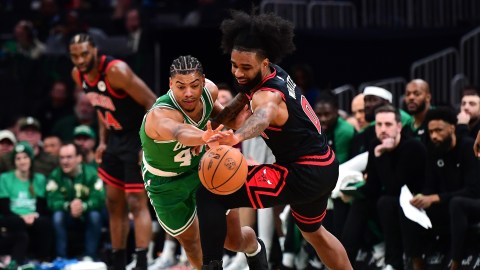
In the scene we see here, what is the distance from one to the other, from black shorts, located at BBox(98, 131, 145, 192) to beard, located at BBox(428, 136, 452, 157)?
2448 mm

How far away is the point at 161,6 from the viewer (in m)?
15.0

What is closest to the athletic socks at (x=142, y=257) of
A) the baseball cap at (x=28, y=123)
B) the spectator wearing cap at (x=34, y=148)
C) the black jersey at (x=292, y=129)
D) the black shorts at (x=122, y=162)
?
the black shorts at (x=122, y=162)

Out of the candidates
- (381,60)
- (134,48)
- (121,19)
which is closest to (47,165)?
(134,48)

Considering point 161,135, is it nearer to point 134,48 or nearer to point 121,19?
point 134,48

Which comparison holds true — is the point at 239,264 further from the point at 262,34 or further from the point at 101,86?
the point at 262,34

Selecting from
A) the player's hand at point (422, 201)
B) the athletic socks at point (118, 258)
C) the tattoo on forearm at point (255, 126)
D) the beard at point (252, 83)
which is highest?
the beard at point (252, 83)

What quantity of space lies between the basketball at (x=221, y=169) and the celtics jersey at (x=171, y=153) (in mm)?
787

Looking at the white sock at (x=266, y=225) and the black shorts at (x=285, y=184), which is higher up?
the black shorts at (x=285, y=184)

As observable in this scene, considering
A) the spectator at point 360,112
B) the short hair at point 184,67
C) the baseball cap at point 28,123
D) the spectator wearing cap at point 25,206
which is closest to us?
the short hair at point 184,67

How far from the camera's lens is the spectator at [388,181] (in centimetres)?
920

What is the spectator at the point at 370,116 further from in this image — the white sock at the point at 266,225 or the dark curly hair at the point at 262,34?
the dark curly hair at the point at 262,34

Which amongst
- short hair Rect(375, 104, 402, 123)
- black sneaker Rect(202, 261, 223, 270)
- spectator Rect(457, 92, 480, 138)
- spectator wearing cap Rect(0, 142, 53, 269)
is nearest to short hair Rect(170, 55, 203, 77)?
black sneaker Rect(202, 261, 223, 270)

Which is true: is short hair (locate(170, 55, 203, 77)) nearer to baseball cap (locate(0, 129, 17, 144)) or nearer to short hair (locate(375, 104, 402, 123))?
short hair (locate(375, 104, 402, 123))

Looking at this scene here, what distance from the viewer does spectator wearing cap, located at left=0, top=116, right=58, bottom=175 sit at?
37.3 ft
